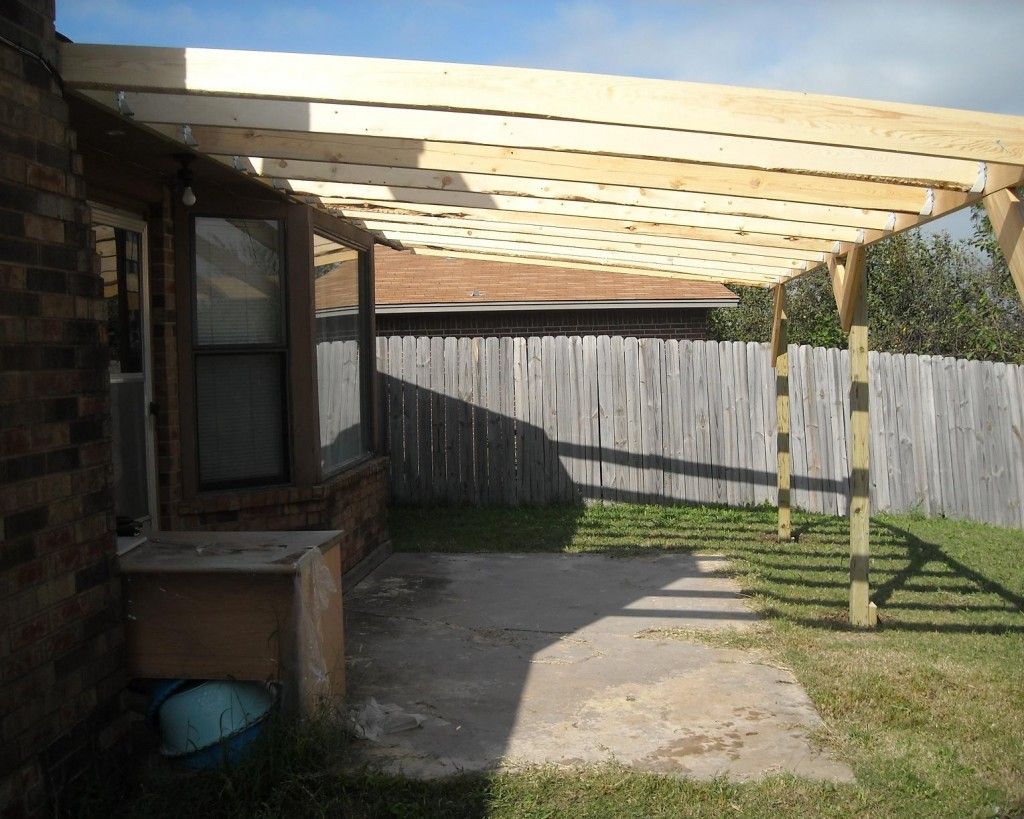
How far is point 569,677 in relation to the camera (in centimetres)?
556

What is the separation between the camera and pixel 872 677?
5395 millimetres

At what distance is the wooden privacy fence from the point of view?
11.3 m

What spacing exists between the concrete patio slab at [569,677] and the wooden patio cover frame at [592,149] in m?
1.55

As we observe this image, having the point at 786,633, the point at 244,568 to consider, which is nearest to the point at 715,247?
the point at 786,633

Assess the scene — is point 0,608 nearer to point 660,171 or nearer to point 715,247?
point 660,171

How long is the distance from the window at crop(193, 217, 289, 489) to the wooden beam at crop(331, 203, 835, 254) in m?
0.61

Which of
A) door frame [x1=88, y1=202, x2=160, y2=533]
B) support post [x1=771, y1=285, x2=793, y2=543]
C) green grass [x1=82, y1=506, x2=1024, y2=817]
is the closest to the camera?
green grass [x1=82, y1=506, x2=1024, y2=817]

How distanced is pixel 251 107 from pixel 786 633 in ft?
14.6

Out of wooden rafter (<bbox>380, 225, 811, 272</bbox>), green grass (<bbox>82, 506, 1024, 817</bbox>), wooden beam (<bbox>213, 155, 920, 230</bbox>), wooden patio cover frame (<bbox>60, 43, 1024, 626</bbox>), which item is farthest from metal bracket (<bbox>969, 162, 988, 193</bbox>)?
wooden rafter (<bbox>380, 225, 811, 272</bbox>)

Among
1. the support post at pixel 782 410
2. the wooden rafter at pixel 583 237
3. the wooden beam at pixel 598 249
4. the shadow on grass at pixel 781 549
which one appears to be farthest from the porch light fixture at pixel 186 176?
the support post at pixel 782 410

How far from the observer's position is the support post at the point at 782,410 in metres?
9.52

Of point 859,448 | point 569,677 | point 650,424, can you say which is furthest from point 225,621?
point 650,424

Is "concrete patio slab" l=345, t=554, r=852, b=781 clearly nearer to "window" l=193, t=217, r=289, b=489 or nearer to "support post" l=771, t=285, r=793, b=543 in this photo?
"window" l=193, t=217, r=289, b=489

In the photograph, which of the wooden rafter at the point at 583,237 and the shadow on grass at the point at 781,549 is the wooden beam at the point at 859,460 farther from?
the wooden rafter at the point at 583,237
